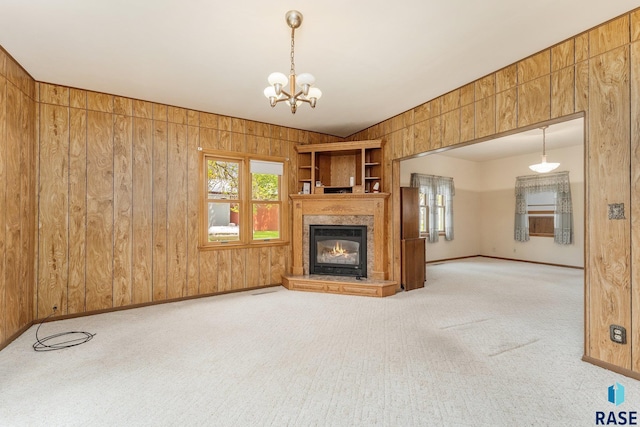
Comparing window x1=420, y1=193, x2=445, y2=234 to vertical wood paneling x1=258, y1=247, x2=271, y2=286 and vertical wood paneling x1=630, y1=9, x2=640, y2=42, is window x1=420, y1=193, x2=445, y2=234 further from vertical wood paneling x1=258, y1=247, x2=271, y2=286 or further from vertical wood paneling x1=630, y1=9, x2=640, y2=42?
vertical wood paneling x1=630, y1=9, x2=640, y2=42

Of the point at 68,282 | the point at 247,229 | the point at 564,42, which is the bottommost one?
the point at 68,282

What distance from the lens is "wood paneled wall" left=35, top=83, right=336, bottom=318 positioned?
3.45 metres

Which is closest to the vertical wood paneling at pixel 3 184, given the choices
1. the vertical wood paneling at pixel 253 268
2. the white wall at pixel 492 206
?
the vertical wood paneling at pixel 253 268

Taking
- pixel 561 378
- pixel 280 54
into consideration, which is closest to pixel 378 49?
pixel 280 54

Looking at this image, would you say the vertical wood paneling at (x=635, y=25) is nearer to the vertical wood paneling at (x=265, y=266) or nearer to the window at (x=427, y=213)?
the vertical wood paneling at (x=265, y=266)

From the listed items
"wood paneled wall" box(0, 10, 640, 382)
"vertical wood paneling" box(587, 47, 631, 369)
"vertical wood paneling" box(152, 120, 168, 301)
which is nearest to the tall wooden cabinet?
"wood paneled wall" box(0, 10, 640, 382)

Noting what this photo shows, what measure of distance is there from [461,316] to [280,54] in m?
3.59

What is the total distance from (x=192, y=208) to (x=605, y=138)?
15.3ft

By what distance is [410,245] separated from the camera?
489cm

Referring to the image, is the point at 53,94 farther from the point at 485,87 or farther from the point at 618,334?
the point at 618,334

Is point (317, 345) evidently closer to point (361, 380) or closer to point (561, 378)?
point (361, 380)

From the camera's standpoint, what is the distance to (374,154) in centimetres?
514

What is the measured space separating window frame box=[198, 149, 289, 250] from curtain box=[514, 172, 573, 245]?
254 inches

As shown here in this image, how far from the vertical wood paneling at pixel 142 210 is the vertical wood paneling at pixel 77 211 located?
0.52m
